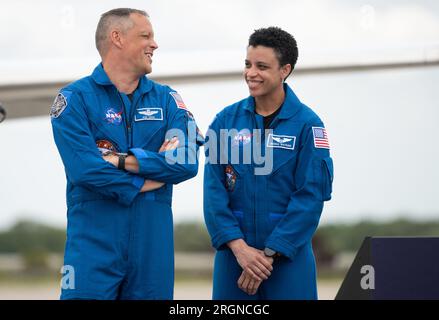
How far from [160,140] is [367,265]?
103 cm

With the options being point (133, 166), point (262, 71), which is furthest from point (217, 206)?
point (262, 71)

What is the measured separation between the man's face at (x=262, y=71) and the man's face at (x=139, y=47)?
0.45m

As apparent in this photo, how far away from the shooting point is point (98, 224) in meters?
3.69

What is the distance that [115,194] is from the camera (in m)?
3.68

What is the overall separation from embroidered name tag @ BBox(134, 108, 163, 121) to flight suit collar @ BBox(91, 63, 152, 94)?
0.09 meters

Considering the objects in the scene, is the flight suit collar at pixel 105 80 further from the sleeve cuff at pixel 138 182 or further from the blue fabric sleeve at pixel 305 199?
the blue fabric sleeve at pixel 305 199

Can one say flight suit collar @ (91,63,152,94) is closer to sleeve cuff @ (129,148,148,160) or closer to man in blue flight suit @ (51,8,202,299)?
man in blue flight suit @ (51,8,202,299)

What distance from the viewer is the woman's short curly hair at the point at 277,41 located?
13.4 feet

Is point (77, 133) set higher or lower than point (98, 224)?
higher

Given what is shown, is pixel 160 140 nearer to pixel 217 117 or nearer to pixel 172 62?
pixel 217 117

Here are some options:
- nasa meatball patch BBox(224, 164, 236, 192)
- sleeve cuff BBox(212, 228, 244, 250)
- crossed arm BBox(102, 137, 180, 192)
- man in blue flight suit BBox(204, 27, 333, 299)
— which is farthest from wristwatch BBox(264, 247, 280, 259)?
crossed arm BBox(102, 137, 180, 192)

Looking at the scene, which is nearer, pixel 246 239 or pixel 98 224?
pixel 98 224

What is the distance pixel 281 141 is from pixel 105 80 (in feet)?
2.67

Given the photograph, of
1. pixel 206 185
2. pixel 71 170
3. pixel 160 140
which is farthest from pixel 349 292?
pixel 71 170
